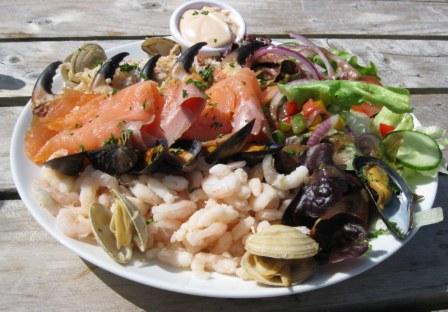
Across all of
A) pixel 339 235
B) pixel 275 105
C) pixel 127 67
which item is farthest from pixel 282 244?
pixel 127 67

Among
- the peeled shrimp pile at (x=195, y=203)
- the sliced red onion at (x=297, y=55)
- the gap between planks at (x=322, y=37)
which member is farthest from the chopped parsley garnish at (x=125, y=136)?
the gap between planks at (x=322, y=37)

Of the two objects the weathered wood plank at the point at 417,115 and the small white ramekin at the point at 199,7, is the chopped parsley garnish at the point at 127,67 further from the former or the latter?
the weathered wood plank at the point at 417,115

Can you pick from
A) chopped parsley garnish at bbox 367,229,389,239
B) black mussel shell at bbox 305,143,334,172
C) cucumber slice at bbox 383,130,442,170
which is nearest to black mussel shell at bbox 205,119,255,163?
black mussel shell at bbox 305,143,334,172

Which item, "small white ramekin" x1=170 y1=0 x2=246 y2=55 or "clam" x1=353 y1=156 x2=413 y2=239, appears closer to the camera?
"clam" x1=353 y1=156 x2=413 y2=239

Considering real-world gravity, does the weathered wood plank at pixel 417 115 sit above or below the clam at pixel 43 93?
below

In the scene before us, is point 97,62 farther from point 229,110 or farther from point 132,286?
point 132,286

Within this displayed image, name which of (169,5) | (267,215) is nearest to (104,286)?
(267,215)

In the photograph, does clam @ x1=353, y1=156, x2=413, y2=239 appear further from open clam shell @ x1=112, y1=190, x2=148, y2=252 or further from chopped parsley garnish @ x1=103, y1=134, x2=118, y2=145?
chopped parsley garnish @ x1=103, y1=134, x2=118, y2=145
